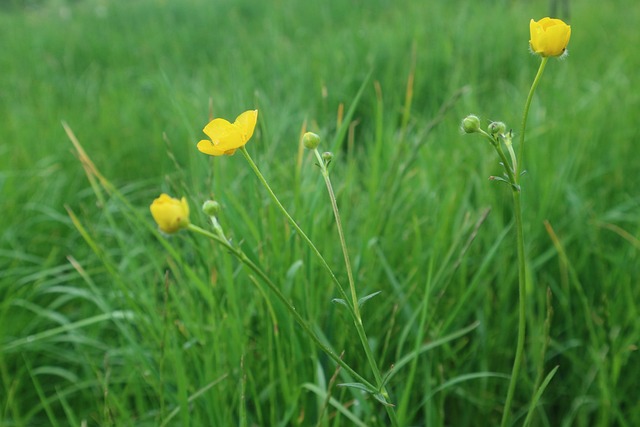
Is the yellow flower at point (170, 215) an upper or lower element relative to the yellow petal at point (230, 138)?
lower

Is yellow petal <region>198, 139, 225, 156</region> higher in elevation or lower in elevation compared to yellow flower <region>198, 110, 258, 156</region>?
lower

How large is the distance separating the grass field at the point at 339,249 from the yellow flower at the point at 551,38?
0.74ft

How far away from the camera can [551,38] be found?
1.84ft

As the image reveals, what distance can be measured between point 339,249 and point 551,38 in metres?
0.65

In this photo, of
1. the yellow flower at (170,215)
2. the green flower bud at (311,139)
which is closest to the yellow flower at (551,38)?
the green flower bud at (311,139)

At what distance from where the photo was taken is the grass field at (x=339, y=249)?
964 mm

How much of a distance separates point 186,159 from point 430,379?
4.38 ft

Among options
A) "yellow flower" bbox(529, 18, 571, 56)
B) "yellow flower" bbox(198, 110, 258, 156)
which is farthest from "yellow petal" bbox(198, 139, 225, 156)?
"yellow flower" bbox(529, 18, 571, 56)

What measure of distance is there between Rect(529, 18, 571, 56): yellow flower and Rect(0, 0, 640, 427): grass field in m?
0.22

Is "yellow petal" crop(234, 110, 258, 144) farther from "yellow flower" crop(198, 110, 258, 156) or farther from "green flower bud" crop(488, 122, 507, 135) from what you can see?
"green flower bud" crop(488, 122, 507, 135)

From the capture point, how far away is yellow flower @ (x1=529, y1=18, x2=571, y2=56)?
22.0 inches

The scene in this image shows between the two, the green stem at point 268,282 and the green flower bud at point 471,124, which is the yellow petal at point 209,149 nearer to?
the green stem at point 268,282

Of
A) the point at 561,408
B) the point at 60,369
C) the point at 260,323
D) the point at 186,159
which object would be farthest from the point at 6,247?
the point at 561,408

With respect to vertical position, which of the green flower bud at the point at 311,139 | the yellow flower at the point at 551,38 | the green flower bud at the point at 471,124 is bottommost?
the green flower bud at the point at 311,139
